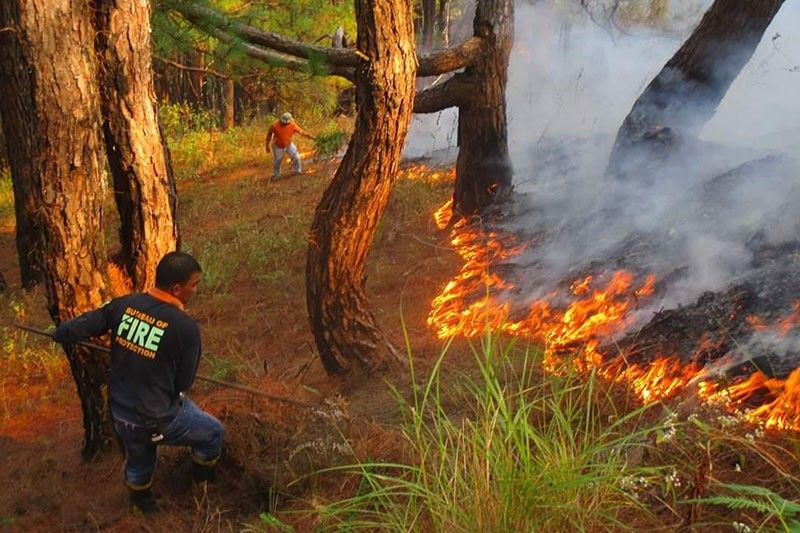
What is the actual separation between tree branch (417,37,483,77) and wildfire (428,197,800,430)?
207cm

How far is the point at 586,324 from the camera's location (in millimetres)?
6082

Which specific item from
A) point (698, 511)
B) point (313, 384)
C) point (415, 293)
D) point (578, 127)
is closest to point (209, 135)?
point (578, 127)

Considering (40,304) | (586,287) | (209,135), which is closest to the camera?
(586,287)

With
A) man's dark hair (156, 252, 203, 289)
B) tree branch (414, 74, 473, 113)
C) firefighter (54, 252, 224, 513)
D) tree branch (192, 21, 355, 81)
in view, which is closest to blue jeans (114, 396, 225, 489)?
firefighter (54, 252, 224, 513)

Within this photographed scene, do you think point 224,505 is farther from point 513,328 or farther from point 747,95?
point 747,95

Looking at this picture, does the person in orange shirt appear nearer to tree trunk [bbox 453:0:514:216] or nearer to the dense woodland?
the dense woodland

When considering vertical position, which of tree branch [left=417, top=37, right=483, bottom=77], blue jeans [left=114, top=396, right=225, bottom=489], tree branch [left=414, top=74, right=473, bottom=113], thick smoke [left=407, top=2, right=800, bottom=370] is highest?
tree branch [left=417, top=37, right=483, bottom=77]

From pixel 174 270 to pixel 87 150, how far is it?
118 cm

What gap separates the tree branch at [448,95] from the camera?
917cm

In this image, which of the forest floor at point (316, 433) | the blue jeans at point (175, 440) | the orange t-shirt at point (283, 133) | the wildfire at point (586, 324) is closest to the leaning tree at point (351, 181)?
the forest floor at point (316, 433)

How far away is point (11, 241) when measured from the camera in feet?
43.4

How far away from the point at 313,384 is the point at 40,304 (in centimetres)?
488

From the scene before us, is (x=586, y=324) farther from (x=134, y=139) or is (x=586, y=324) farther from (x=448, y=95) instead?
(x=448, y=95)

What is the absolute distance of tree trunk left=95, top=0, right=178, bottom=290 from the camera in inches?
180
